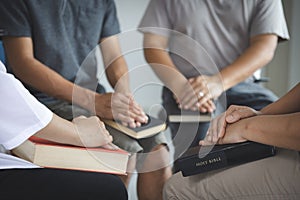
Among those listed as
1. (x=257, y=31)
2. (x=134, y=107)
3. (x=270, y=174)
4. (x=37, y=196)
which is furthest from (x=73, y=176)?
A: (x=257, y=31)

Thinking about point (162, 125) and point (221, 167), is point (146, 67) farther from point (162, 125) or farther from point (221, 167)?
point (221, 167)

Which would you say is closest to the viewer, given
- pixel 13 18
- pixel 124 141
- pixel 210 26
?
pixel 124 141

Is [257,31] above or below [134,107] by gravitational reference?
above

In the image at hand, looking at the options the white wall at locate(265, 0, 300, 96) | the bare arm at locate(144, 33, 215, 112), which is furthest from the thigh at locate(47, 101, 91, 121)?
the white wall at locate(265, 0, 300, 96)

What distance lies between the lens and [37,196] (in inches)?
42.3

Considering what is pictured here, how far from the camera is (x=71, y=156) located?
45.9 inches

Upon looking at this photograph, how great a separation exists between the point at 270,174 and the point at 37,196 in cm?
49

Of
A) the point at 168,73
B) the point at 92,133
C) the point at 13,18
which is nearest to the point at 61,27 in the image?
the point at 13,18

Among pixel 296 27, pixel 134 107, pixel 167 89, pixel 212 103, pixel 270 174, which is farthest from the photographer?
pixel 296 27

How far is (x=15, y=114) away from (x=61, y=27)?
53cm

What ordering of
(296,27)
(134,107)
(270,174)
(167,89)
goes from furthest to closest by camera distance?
(296,27), (167,89), (134,107), (270,174)

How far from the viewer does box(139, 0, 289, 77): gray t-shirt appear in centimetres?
167

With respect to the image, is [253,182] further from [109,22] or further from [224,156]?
[109,22]

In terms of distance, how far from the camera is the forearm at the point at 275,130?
0.98 meters
